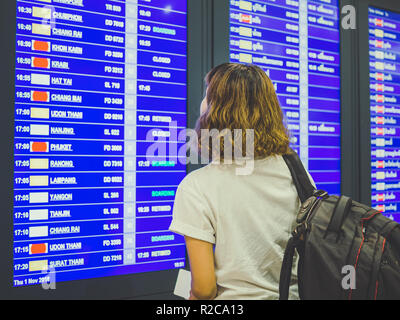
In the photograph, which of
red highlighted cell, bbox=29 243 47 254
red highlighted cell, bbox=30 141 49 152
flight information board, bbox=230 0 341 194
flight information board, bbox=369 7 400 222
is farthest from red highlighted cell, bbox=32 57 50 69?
flight information board, bbox=369 7 400 222

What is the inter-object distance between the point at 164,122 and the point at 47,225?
694 mm

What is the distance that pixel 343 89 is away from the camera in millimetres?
2314

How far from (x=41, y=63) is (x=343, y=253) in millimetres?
1327

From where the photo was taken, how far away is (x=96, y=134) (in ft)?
5.23

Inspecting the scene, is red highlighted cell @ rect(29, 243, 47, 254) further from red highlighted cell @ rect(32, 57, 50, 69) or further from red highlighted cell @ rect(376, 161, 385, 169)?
red highlighted cell @ rect(376, 161, 385, 169)

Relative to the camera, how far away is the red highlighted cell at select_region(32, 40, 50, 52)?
1.48 meters

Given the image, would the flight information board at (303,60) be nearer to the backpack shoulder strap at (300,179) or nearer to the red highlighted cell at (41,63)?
the backpack shoulder strap at (300,179)

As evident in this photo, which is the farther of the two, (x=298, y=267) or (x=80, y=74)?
(x=80, y=74)

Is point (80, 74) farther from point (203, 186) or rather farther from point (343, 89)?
point (343, 89)

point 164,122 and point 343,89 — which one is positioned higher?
point 343,89

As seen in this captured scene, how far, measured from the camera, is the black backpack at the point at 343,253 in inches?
40.8

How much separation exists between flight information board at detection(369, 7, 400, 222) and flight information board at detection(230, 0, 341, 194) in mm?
327

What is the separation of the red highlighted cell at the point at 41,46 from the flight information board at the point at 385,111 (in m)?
2.01
